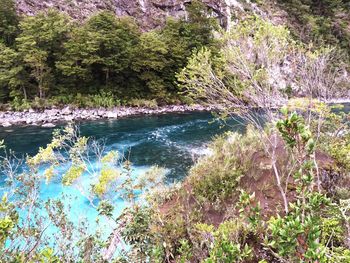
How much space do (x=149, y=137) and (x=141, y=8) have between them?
19269 mm

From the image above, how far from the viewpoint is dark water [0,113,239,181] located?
1172 centimetres

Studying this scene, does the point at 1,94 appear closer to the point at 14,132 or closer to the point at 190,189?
the point at 14,132

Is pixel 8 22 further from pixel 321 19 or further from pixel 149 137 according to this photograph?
pixel 321 19

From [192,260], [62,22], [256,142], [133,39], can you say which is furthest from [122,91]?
[192,260]

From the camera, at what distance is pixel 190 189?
6.38 meters

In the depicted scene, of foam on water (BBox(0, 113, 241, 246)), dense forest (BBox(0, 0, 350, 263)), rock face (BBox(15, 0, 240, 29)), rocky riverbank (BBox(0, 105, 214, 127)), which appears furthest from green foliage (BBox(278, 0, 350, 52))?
foam on water (BBox(0, 113, 241, 246))

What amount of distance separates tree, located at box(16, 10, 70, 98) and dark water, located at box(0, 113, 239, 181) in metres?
4.93

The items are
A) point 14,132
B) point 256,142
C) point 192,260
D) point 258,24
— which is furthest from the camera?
point 14,132

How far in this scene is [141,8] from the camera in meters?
29.2

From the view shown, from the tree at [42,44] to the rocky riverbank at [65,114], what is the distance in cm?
228

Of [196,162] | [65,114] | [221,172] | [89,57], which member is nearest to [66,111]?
[65,114]

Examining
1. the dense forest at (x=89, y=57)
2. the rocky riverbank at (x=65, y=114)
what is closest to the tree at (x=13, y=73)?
the dense forest at (x=89, y=57)

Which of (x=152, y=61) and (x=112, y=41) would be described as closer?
(x=112, y=41)

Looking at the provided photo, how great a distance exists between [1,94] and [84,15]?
435 inches
